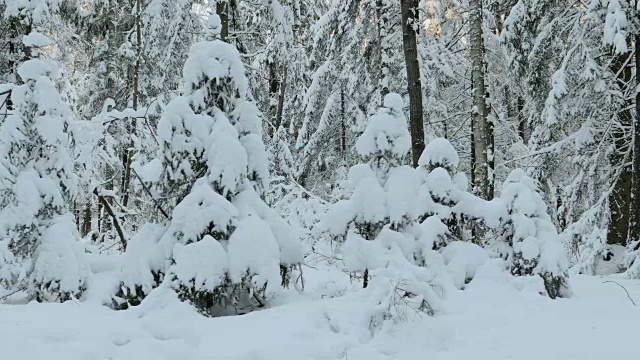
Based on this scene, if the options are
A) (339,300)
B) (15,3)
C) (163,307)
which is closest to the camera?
(163,307)

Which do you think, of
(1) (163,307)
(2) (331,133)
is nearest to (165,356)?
(1) (163,307)

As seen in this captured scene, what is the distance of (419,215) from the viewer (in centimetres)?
723

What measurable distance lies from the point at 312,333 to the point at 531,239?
3.50 meters

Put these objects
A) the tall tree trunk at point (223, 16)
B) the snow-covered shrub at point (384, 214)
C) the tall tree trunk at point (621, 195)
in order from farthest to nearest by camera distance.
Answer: the tall tree trunk at point (223, 16), the tall tree trunk at point (621, 195), the snow-covered shrub at point (384, 214)

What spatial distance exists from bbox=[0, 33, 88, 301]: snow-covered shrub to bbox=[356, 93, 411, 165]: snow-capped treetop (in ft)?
13.3

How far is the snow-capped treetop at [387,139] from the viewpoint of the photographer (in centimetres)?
695

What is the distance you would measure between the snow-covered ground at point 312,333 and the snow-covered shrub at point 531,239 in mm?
667

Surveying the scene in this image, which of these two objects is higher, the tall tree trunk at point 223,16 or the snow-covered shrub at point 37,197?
the tall tree trunk at point 223,16

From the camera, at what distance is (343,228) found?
6742 mm

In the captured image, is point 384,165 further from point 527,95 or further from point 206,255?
point 527,95

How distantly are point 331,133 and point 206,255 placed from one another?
15.4 metres

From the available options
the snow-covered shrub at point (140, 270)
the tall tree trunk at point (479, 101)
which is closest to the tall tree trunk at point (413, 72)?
the tall tree trunk at point (479, 101)

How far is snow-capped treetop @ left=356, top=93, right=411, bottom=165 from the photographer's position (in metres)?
6.95

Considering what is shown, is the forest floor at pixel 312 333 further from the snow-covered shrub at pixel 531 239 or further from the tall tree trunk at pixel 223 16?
the tall tree trunk at pixel 223 16
